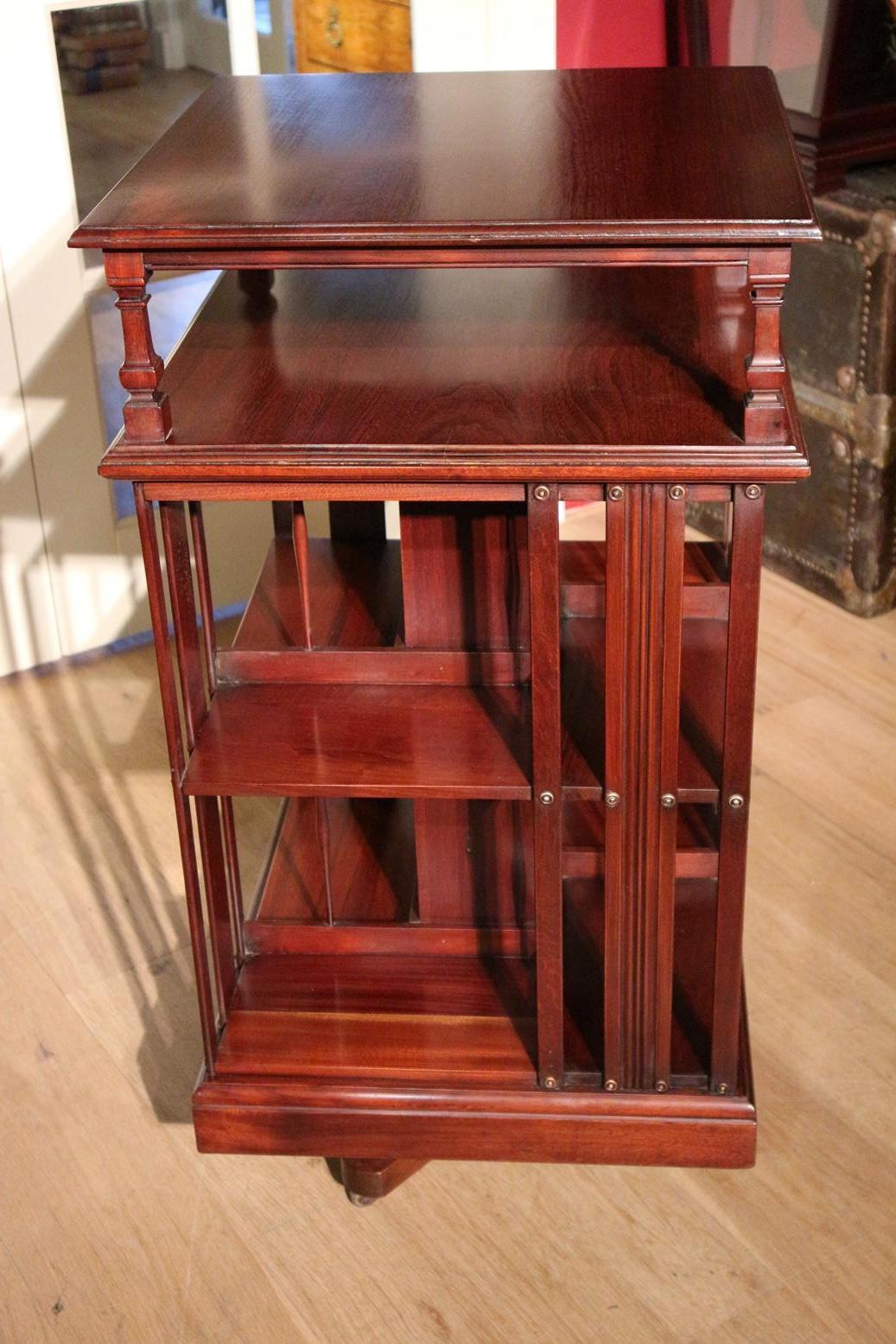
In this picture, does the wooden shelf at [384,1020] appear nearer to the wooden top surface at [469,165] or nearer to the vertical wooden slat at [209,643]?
the vertical wooden slat at [209,643]

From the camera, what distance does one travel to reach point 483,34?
119 inches

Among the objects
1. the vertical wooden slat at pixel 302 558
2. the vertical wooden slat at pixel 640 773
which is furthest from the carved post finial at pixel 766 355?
the vertical wooden slat at pixel 302 558

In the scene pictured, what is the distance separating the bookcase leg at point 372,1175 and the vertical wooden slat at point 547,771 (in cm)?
25

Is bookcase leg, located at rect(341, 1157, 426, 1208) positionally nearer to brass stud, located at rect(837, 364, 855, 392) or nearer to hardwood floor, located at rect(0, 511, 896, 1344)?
hardwood floor, located at rect(0, 511, 896, 1344)

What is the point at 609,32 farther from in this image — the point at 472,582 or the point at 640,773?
the point at 640,773

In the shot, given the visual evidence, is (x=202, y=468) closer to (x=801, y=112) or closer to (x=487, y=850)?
(x=487, y=850)

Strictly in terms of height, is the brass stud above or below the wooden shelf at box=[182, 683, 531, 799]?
below

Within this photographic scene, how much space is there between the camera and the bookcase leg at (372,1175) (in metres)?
2.00

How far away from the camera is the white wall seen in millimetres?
2963

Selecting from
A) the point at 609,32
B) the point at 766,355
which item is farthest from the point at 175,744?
the point at 609,32

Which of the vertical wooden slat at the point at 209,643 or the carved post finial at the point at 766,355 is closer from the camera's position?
the carved post finial at the point at 766,355

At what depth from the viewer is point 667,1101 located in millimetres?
1890

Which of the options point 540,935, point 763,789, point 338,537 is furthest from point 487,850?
point 763,789

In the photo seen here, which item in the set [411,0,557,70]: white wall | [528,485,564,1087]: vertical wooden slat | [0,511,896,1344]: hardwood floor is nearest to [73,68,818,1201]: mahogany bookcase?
[528,485,564,1087]: vertical wooden slat
